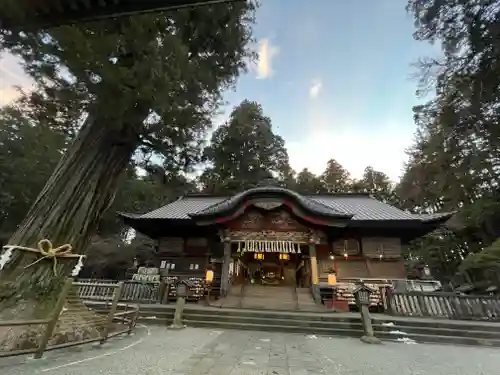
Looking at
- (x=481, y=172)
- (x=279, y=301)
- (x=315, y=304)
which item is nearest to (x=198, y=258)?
(x=279, y=301)

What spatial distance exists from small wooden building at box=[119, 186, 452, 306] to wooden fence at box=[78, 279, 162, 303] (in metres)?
1.60

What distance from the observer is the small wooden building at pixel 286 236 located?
1041 centimetres

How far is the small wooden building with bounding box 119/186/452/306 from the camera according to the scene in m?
10.4

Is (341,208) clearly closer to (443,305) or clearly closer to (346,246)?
(346,246)

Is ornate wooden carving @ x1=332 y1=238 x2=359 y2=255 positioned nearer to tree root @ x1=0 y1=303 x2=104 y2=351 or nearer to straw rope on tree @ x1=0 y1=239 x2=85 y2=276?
tree root @ x1=0 y1=303 x2=104 y2=351

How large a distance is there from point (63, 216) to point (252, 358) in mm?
4436

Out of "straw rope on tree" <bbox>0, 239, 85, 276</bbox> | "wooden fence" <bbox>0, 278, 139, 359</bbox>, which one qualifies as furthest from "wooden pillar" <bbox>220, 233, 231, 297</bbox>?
"straw rope on tree" <bbox>0, 239, 85, 276</bbox>

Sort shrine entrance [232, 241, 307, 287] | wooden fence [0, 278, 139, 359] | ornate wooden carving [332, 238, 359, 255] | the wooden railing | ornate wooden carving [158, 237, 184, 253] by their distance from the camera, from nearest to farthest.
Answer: wooden fence [0, 278, 139, 359], the wooden railing, ornate wooden carving [332, 238, 359, 255], ornate wooden carving [158, 237, 184, 253], shrine entrance [232, 241, 307, 287]

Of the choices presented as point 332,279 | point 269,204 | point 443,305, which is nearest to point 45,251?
point 269,204

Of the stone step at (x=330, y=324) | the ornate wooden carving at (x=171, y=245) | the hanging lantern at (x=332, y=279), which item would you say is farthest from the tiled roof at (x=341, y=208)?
the stone step at (x=330, y=324)

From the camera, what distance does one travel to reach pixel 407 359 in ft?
15.1

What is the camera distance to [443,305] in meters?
7.99

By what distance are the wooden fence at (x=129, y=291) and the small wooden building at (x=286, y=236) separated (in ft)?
5.24

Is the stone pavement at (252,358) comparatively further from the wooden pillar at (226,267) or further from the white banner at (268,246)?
the white banner at (268,246)
